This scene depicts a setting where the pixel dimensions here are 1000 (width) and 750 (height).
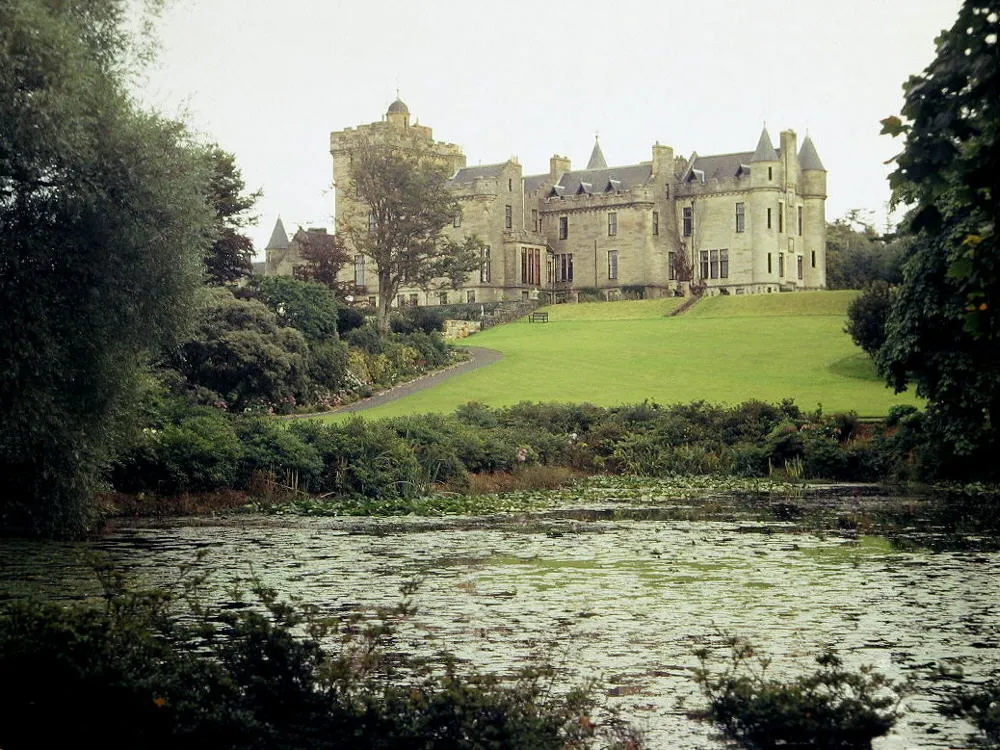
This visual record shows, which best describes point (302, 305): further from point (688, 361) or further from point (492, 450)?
point (492, 450)

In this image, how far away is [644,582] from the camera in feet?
56.2

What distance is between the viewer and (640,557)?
64.1 ft

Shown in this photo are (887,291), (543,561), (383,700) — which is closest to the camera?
(383,700)

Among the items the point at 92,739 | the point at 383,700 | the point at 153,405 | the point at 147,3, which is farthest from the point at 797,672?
the point at 153,405

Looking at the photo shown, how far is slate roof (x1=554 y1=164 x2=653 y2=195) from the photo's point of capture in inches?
3595

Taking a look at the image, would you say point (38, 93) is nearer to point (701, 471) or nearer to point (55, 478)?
point (55, 478)

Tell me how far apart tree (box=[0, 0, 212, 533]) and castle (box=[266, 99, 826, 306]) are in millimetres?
63268

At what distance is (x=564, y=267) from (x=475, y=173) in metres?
8.90

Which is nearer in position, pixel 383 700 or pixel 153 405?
pixel 383 700

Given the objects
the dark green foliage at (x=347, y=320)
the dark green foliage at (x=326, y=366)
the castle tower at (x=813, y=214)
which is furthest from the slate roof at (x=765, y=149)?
the dark green foliage at (x=326, y=366)

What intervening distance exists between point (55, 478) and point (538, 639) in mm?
11481

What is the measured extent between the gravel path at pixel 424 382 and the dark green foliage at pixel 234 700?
30.9 meters

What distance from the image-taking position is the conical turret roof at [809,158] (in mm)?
90188

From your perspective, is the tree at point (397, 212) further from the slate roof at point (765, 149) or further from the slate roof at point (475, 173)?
the slate roof at point (765, 149)
